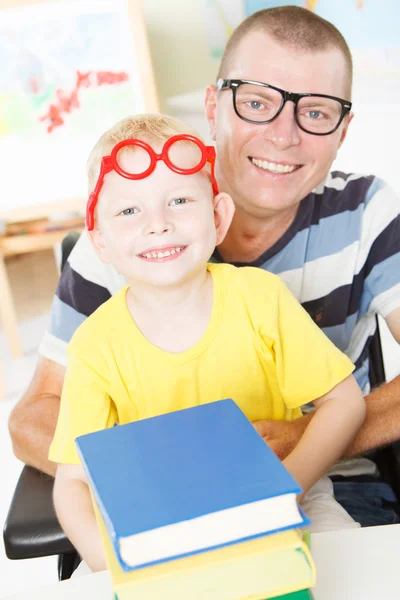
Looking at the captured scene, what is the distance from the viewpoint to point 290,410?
43.9 inches

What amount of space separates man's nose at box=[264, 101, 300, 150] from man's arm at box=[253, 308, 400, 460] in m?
0.40

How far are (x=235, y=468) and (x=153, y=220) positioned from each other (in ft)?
1.35

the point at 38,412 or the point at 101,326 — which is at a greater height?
the point at 101,326

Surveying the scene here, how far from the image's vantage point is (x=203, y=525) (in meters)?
0.55

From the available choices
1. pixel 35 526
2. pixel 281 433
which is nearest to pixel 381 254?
pixel 281 433

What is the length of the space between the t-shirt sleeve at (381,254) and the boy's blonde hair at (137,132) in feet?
1.83

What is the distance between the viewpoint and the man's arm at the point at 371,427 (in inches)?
40.5

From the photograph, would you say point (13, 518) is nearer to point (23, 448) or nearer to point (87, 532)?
point (87, 532)

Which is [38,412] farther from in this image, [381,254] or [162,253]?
[381,254]

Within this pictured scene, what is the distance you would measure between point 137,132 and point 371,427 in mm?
634

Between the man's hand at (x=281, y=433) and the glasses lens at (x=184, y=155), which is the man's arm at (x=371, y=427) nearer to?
the man's hand at (x=281, y=433)

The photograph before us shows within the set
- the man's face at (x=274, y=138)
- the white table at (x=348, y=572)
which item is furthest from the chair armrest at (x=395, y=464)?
the man's face at (x=274, y=138)

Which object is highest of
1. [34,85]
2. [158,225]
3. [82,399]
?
[34,85]

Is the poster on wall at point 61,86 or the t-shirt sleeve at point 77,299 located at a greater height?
the poster on wall at point 61,86
